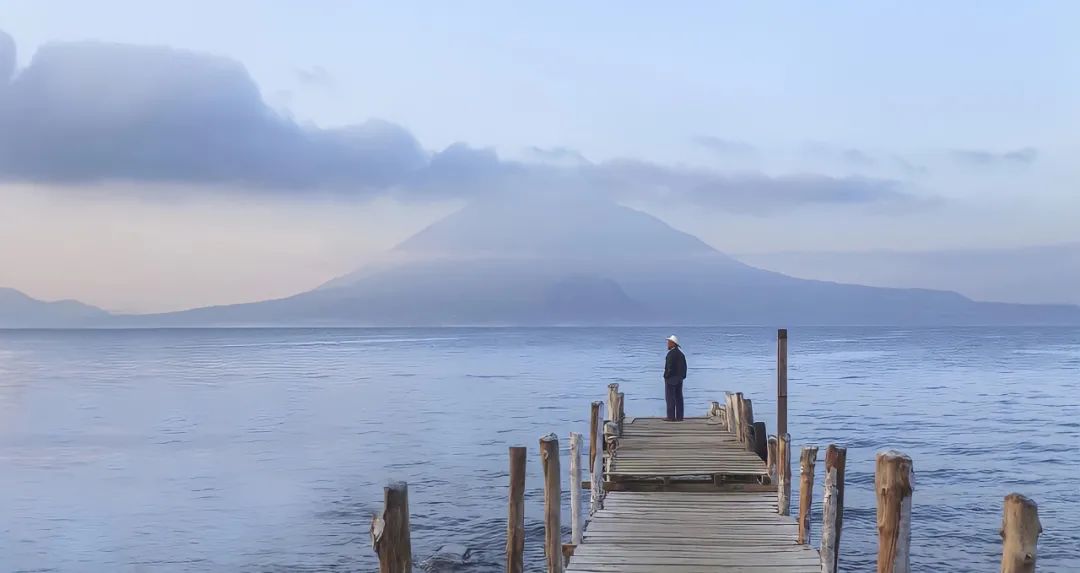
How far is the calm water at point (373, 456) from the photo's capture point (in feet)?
62.9

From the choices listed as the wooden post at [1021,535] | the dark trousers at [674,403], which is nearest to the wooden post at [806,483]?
the wooden post at [1021,535]

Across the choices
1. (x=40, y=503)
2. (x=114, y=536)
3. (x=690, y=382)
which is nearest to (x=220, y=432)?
(x=40, y=503)

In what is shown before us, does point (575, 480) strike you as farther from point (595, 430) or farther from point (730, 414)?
point (730, 414)

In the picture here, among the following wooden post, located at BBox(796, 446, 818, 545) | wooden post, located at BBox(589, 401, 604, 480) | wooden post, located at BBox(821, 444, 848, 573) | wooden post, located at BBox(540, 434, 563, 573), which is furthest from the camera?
wooden post, located at BBox(589, 401, 604, 480)

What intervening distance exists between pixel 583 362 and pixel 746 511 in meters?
80.8

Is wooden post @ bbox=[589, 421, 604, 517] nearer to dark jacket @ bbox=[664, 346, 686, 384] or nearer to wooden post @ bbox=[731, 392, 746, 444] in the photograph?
wooden post @ bbox=[731, 392, 746, 444]

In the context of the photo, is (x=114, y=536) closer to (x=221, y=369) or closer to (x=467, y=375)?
(x=467, y=375)

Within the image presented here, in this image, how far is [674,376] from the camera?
22.5 meters

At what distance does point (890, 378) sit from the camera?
217ft

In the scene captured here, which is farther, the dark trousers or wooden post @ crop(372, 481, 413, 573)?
the dark trousers

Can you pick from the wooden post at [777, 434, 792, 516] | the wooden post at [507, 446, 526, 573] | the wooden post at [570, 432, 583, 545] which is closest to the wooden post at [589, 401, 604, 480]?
the wooden post at [570, 432, 583, 545]

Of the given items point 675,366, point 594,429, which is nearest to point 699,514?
point 594,429

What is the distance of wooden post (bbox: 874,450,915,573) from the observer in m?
7.86

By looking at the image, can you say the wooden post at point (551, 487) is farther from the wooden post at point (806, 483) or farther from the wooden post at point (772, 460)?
the wooden post at point (772, 460)
